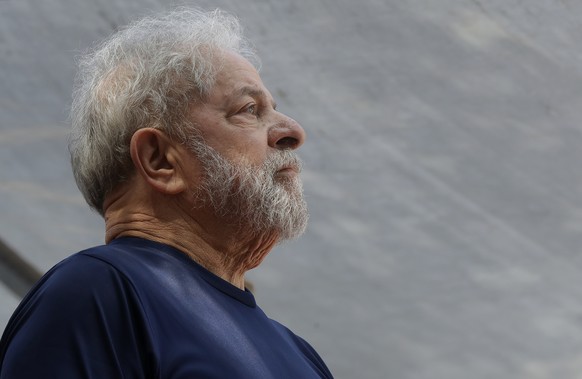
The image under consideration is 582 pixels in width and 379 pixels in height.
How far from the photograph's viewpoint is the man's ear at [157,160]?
1105mm

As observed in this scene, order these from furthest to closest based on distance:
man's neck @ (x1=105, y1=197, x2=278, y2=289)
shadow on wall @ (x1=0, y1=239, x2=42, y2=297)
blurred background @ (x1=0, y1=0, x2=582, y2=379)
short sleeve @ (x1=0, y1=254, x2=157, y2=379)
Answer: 1. shadow on wall @ (x1=0, y1=239, x2=42, y2=297)
2. blurred background @ (x1=0, y1=0, x2=582, y2=379)
3. man's neck @ (x1=105, y1=197, x2=278, y2=289)
4. short sleeve @ (x1=0, y1=254, x2=157, y2=379)

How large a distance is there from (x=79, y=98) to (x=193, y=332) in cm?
35

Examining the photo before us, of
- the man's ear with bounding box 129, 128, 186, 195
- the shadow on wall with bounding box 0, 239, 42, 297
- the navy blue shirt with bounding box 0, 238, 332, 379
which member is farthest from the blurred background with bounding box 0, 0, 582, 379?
the navy blue shirt with bounding box 0, 238, 332, 379

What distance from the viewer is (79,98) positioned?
1.20m

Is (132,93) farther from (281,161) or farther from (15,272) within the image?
(15,272)

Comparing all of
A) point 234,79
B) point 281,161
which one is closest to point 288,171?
point 281,161

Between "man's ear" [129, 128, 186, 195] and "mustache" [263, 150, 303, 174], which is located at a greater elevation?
"mustache" [263, 150, 303, 174]

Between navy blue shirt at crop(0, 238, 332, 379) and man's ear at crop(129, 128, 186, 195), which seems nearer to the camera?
navy blue shirt at crop(0, 238, 332, 379)

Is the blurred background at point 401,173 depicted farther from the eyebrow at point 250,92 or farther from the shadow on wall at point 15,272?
the eyebrow at point 250,92

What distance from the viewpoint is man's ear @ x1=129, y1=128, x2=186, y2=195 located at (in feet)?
3.63

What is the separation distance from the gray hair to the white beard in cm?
4

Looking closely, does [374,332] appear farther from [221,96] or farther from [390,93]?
[221,96]

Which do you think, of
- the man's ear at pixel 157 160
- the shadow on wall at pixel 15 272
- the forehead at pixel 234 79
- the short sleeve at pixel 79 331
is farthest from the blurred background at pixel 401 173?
the short sleeve at pixel 79 331

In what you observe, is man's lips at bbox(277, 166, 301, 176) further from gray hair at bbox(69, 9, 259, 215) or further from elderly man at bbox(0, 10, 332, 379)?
gray hair at bbox(69, 9, 259, 215)
